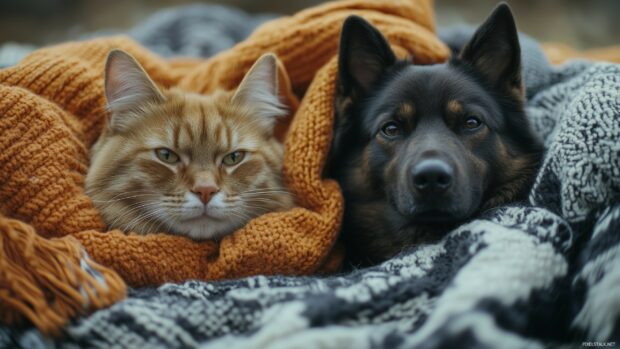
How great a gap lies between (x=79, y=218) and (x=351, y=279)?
799mm

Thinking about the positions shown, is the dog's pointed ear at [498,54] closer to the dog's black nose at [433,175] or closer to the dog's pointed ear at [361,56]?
the dog's pointed ear at [361,56]

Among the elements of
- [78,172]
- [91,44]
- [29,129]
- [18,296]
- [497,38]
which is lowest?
[18,296]

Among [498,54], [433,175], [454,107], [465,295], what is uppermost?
[498,54]

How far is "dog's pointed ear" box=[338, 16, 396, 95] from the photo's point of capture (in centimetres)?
182

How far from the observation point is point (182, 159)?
65.5 inches

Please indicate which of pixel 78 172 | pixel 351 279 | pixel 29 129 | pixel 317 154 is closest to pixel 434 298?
pixel 351 279

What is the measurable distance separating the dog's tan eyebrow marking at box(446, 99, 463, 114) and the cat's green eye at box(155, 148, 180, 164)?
87 centimetres

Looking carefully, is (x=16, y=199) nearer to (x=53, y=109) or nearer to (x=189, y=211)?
(x=53, y=109)

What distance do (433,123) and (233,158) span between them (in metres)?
0.65

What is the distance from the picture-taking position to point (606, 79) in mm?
1650

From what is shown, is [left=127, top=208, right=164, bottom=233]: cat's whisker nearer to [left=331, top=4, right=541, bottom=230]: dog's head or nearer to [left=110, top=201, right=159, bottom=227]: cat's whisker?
[left=110, top=201, right=159, bottom=227]: cat's whisker

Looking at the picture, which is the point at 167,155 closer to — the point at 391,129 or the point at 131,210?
the point at 131,210

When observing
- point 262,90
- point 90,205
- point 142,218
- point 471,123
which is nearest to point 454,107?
point 471,123

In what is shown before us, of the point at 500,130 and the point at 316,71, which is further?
the point at 316,71
